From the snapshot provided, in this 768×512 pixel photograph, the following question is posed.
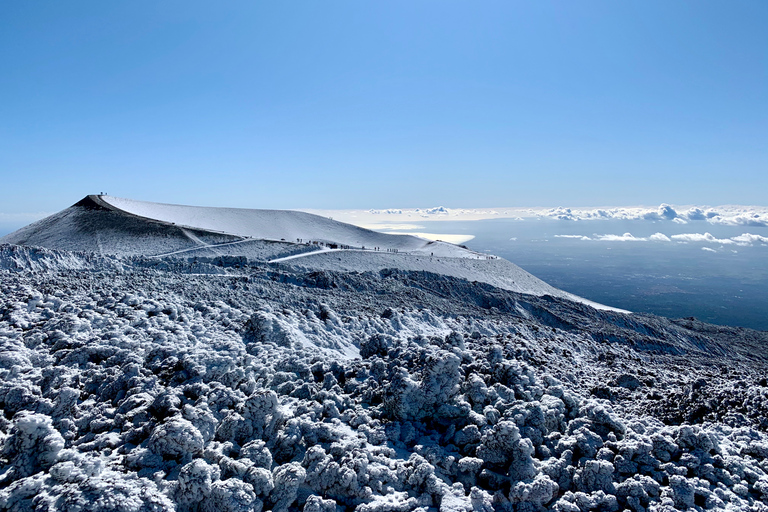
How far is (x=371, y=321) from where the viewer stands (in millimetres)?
14500

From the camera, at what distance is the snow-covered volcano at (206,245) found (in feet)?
119

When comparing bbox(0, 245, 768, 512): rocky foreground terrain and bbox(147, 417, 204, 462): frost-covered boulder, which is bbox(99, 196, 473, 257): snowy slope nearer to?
bbox(0, 245, 768, 512): rocky foreground terrain

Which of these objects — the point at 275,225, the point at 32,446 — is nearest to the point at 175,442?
the point at 32,446

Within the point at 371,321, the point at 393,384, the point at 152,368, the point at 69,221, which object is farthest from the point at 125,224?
Result: the point at 393,384

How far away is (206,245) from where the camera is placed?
38.8 metres

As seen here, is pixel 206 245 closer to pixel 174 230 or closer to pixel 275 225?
pixel 174 230

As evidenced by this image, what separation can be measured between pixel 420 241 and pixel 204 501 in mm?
58665

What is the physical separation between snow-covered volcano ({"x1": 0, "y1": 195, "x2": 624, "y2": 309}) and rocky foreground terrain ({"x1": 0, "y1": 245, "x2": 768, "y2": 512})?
77.7ft

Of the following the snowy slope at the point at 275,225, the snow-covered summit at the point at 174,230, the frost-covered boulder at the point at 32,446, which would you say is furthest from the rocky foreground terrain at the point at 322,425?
the snowy slope at the point at 275,225

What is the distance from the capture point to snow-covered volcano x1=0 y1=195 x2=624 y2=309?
3641cm

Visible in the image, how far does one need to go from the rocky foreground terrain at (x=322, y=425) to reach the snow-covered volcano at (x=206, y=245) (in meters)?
23.7

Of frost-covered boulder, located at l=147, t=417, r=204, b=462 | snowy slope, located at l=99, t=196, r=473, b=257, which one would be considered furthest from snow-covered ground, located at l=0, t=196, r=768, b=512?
snowy slope, located at l=99, t=196, r=473, b=257

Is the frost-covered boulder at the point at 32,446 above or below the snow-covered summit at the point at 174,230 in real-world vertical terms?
below

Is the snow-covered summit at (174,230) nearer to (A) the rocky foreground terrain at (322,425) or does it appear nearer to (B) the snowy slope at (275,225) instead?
(B) the snowy slope at (275,225)
